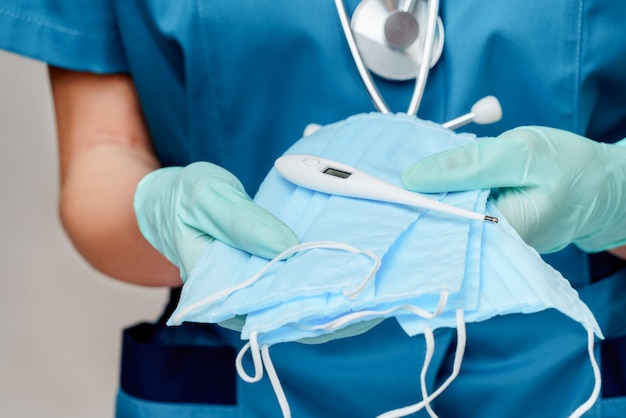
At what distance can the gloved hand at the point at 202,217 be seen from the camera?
65 cm

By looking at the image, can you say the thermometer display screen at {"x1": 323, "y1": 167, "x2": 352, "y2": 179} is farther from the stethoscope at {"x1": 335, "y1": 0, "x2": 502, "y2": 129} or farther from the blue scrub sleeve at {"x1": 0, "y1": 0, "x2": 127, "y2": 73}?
the blue scrub sleeve at {"x1": 0, "y1": 0, "x2": 127, "y2": 73}

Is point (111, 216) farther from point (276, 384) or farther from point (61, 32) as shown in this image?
point (276, 384)

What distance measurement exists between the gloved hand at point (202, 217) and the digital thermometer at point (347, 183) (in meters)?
0.04

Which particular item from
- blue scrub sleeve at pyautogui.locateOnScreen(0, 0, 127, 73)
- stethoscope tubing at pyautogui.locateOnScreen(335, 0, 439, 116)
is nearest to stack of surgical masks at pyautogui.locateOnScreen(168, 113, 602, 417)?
stethoscope tubing at pyautogui.locateOnScreen(335, 0, 439, 116)

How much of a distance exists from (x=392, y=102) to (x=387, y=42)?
0.06 meters

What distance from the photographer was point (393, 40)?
31.1 inches

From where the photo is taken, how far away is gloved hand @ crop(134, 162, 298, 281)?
653mm

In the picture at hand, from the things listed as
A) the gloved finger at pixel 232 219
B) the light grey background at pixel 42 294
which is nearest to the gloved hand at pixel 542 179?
the gloved finger at pixel 232 219

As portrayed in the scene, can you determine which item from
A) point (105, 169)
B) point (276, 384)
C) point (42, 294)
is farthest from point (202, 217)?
point (42, 294)

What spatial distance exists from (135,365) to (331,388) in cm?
23

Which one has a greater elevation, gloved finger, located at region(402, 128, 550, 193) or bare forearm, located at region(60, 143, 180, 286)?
gloved finger, located at region(402, 128, 550, 193)

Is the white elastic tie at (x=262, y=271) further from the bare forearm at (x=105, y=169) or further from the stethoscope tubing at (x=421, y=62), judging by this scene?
the bare forearm at (x=105, y=169)

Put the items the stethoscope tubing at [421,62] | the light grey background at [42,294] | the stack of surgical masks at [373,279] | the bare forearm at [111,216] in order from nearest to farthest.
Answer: the stack of surgical masks at [373,279] < the stethoscope tubing at [421,62] < the bare forearm at [111,216] < the light grey background at [42,294]

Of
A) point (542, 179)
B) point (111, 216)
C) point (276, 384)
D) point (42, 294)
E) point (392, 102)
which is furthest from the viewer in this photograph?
point (42, 294)
